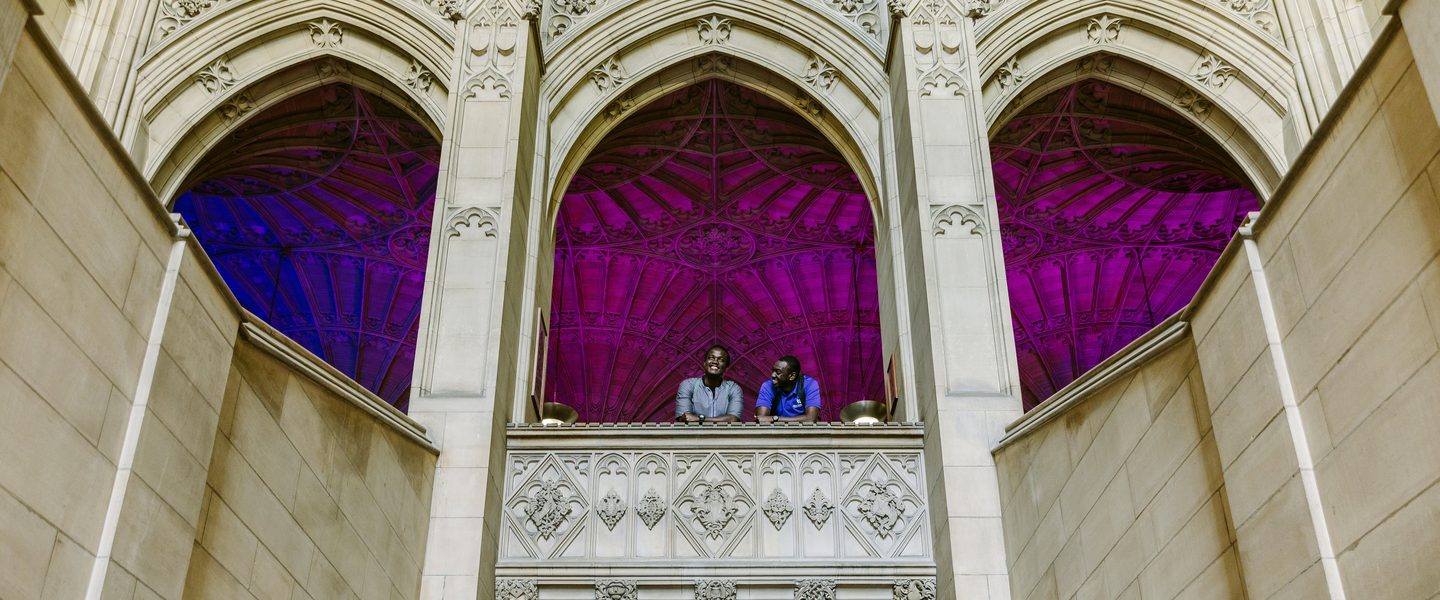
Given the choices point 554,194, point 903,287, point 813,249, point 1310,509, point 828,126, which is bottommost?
point 1310,509

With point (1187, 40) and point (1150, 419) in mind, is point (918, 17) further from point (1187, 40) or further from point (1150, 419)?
point (1150, 419)

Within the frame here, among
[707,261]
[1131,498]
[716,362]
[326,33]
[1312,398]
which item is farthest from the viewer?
[707,261]

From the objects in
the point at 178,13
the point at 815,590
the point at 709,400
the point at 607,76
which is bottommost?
the point at 815,590

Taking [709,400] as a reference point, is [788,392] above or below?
above

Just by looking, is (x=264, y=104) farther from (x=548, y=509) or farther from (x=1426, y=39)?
(x=1426, y=39)

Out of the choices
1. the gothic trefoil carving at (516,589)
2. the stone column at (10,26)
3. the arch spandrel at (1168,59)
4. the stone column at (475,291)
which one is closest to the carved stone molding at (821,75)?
the arch spandrel at (1168,59)

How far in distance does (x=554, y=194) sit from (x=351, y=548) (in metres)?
4.45

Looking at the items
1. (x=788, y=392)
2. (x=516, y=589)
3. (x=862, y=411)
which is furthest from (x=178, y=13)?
(x=862, y=411)

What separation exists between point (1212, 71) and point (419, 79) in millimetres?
6996

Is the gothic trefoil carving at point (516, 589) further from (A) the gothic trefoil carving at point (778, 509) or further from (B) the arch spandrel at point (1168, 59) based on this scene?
(B) the arch spandrel at point (1168, 59)

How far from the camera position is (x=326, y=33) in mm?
11227

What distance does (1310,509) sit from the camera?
13.6ft

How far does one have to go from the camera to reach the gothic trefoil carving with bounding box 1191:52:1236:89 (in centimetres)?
1088

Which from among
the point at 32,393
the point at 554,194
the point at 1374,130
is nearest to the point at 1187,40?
the point at 554,194
